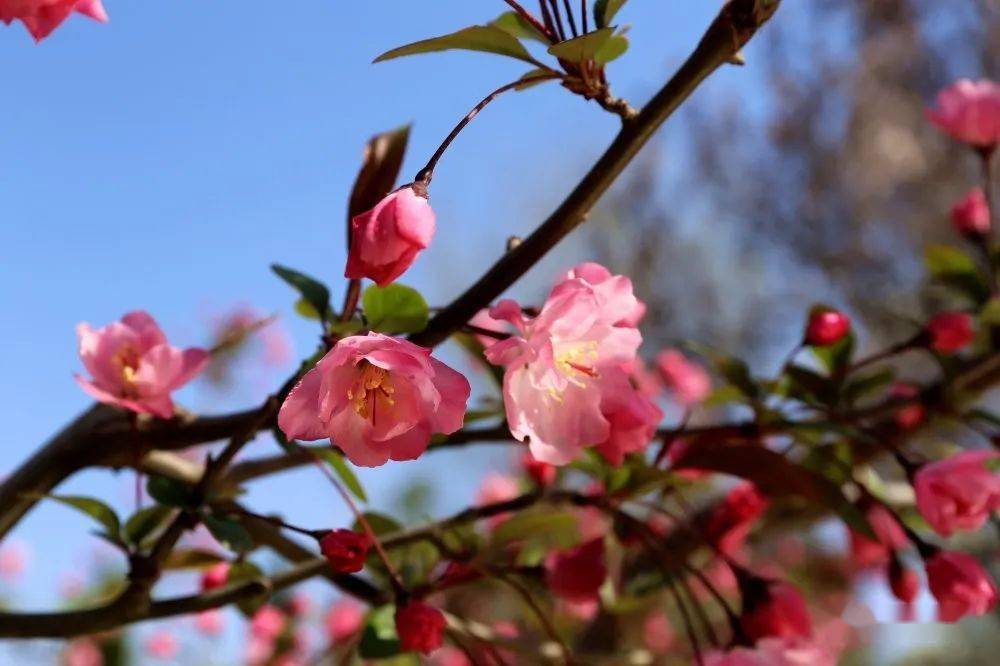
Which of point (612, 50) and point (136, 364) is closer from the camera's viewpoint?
point (612, 50)

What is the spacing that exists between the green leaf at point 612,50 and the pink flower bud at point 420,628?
32 centimetres

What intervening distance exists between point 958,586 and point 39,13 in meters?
0.64

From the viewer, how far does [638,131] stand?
0.44 m

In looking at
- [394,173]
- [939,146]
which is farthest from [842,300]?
[394,173]

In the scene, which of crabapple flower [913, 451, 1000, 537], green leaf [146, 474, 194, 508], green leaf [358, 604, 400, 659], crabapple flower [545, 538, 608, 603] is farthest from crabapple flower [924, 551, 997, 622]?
green leaf [146, 474, 194, 508]

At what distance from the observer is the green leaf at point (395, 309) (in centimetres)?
50

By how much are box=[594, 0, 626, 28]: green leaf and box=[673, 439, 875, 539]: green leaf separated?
1.02ft

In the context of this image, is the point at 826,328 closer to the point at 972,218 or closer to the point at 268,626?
the point at 972,218

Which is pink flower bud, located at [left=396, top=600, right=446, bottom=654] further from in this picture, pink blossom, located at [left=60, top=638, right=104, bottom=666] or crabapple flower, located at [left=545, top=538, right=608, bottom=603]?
pink blossom, located at [left=60, top=638, right=104, bottom=666]

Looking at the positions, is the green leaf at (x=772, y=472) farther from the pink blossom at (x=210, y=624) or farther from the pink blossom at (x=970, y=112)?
the pink blossom at (x=210, y=624)

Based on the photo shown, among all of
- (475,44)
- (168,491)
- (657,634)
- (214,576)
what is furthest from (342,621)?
(475,44)

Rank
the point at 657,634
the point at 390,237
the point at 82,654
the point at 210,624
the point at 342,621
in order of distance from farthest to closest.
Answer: the point at 82,654 → the point at 210,624 → the point at 657,634 → the point at 342,621 → the point at 390,237

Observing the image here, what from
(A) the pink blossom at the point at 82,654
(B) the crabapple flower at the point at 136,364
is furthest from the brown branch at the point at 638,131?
(A) the pink blossom at the point at 82,654

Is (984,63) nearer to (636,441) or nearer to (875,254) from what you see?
(875,254)
